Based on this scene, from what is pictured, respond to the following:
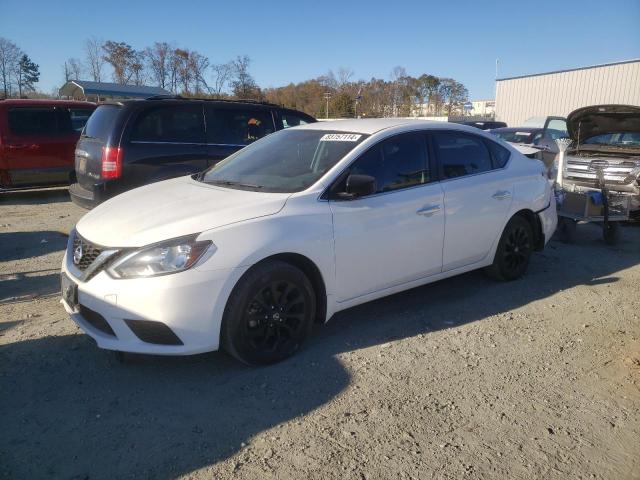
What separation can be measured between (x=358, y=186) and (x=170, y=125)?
151 inches

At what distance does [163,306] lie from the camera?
3.04 meters

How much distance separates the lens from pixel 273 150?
4.54m

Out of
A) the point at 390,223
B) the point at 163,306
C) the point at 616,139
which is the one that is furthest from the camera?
the point at 616,139

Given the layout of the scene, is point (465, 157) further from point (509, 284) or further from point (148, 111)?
point (148, 111)

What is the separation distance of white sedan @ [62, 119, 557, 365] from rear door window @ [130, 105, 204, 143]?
2.14 m

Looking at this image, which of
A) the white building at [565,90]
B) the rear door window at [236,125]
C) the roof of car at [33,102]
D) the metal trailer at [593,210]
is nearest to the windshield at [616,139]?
the metal trailer at [593,210]

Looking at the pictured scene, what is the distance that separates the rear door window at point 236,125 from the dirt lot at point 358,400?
10.6ft

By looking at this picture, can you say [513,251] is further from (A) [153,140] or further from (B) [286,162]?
(A) [153,140]

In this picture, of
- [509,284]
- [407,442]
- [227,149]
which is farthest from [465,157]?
[227,149]

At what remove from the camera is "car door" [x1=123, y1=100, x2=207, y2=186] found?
6.24 meters

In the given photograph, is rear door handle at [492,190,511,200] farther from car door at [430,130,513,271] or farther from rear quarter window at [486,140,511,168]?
rear quarter window at [486,140,511,168]

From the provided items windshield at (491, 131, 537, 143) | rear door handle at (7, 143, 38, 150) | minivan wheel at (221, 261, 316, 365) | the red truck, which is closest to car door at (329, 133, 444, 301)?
minivan wheel at (221, 261, 316, 365)

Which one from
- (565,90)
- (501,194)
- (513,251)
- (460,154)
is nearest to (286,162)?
(460,154)

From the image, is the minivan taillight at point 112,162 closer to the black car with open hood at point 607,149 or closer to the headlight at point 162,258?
the headlight at point 162,258
